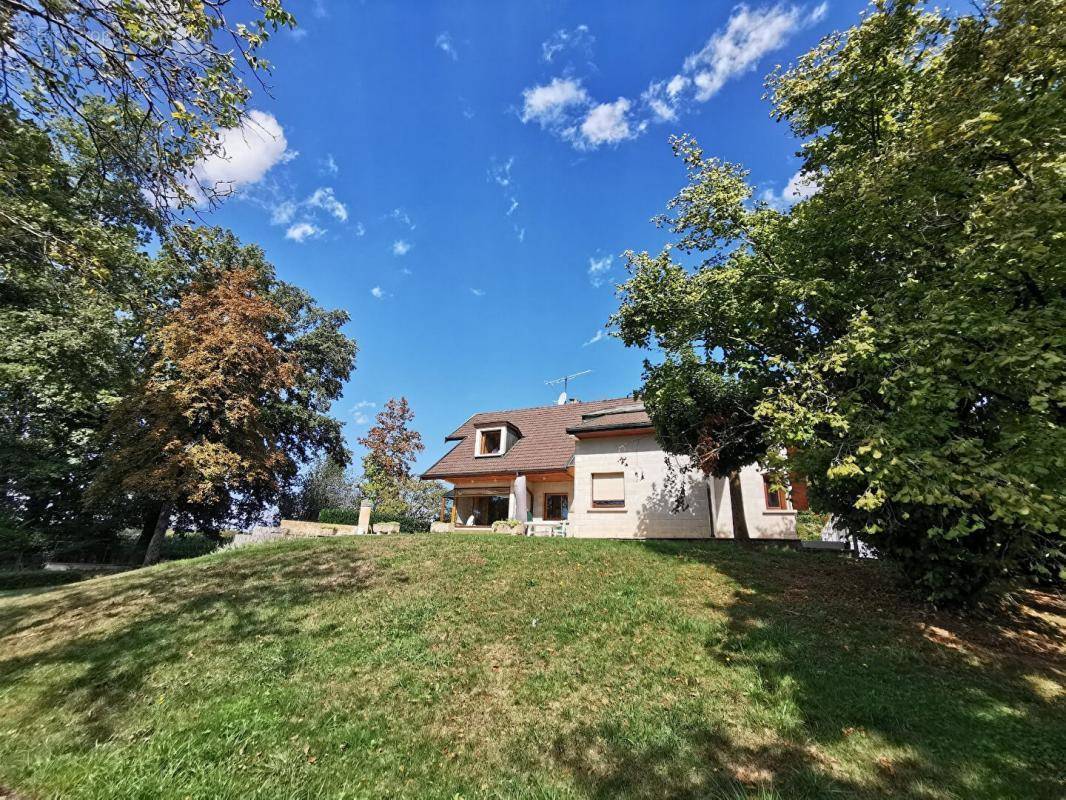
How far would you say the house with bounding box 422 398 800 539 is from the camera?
1698 cm

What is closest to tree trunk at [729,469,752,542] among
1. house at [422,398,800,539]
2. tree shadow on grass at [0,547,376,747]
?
house at [422,398,800,539]

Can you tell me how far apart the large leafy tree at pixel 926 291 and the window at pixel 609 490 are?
929 centimetres

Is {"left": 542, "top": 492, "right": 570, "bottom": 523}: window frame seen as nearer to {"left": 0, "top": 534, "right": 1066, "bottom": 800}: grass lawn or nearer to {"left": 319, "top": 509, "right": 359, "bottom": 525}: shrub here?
{"left": 319, "top": 509, "right": 359, "bottom": 525}: shrub

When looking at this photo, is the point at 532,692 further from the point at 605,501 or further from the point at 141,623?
the point at 605,501

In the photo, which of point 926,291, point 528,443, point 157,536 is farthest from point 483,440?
point 926,291

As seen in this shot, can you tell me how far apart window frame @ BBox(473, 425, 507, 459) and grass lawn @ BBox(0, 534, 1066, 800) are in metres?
14.2

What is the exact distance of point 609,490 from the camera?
734 inches

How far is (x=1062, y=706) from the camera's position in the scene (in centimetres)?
496

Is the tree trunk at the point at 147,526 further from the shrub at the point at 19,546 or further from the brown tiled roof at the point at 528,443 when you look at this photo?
the brown tiled roof at the point at 528,443

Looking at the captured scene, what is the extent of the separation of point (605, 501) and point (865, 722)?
46.1 feet

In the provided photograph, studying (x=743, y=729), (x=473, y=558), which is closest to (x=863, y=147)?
(x=743, y=729)

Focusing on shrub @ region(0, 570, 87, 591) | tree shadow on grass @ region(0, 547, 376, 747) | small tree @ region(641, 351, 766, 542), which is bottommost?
shrub @ region(0, 570, 87, 591)

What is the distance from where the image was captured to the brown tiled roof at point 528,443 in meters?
22.0

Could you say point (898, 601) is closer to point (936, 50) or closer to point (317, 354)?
point (936, 50)
